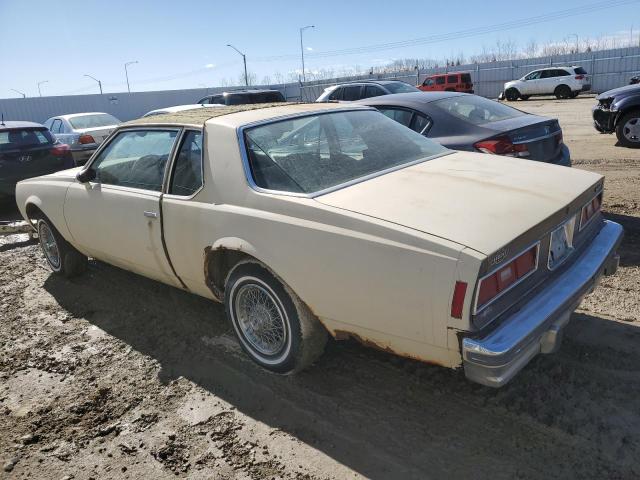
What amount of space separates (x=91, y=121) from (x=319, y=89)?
93.8ft

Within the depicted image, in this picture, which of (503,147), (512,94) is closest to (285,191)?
(503,147)

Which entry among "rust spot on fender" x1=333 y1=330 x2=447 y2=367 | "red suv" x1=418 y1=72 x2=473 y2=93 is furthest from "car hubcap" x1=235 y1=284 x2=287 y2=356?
"red suv" x1=418 y1=72 x2=473 y2=93

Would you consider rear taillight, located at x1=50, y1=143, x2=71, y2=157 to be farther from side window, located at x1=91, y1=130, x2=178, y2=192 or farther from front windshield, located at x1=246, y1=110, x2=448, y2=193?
front windshield, located at x1=246, y1=110, x2=448, y2=193

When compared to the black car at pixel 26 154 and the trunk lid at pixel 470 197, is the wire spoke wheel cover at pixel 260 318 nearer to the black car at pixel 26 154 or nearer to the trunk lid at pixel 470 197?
the trunk lid at pixel 470 197

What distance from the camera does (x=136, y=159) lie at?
161 inches

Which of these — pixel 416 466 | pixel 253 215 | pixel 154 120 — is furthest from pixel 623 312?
pixel 154 120

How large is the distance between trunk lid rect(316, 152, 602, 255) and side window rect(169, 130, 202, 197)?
1.08 meters

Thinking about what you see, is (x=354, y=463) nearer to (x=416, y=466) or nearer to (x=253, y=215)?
(x=416, y=466)

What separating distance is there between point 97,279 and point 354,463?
3.75 metres

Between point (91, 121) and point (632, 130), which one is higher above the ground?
point (91, 121)

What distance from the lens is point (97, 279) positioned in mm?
5258

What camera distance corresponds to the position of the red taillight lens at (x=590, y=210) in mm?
3133

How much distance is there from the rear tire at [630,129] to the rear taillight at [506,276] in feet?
29.1

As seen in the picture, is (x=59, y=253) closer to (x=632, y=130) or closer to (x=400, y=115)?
(x=400, y=115)
